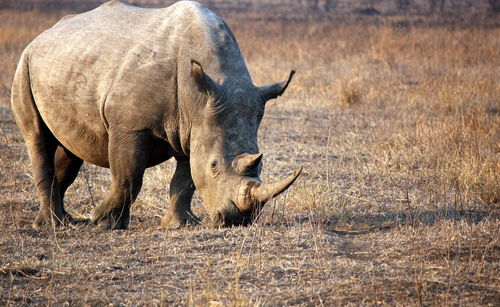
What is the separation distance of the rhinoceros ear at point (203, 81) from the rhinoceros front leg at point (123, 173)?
67 cm

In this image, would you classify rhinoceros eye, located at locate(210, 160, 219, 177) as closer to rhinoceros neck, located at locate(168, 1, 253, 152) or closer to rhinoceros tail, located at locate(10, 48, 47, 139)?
rhinoceros neck, located at locate(168, 1, 253, 152)

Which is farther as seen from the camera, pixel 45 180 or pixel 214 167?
pixel 45 180

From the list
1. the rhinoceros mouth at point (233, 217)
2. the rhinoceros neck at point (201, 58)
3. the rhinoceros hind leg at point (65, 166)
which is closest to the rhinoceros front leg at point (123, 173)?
the rhinoceros neck at point (201, 58)

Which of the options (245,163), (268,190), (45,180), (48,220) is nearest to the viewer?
(268,190)

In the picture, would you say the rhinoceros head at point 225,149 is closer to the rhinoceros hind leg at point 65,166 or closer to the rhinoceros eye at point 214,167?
the rhinoceros eye at point 214,167

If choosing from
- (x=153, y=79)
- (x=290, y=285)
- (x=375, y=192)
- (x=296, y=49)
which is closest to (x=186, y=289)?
(x=290, y=285)

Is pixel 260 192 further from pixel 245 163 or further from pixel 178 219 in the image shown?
pixel 178 219

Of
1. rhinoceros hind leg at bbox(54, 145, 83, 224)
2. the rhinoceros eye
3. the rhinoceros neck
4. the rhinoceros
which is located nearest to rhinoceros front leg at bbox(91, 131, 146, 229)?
the rhinoceros

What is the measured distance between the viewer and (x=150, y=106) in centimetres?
569

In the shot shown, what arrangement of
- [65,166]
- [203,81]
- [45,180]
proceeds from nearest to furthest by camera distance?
[203,81] < [45,180] < [65,166]

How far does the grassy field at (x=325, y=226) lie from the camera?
4.42 m

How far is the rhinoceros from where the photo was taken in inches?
215

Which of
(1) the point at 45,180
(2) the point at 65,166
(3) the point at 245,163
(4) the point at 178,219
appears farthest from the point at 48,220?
(3) the point at 245,163

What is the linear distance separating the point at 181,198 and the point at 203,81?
1.28 m
